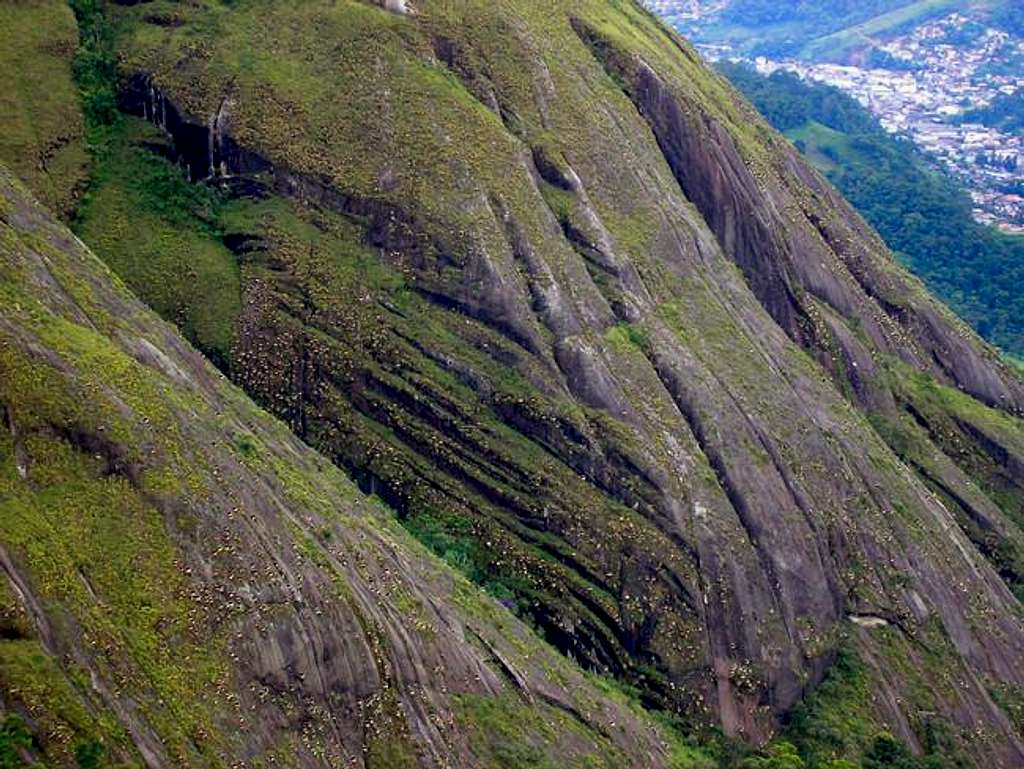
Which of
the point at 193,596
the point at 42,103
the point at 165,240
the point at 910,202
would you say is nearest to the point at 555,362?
the point at 165,240

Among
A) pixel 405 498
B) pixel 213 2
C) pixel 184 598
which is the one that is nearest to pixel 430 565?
pixel 405 498

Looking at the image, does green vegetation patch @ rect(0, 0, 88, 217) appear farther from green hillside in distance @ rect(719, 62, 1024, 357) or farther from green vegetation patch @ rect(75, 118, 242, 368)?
green hillside in distance @ rect(719, 62, 1024, 357)

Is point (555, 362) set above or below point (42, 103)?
below

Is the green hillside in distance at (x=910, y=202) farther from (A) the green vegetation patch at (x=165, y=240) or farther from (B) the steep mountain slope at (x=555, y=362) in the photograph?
(A) the green vegetation patch at (x=165, y=240)

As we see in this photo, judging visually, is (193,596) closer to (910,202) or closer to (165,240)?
(165,240)

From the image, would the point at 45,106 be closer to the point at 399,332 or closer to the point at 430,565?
the point at 399,332

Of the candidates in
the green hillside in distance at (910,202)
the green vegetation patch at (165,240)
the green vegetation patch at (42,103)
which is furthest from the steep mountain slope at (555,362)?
the green hillside in distance at (910,202)

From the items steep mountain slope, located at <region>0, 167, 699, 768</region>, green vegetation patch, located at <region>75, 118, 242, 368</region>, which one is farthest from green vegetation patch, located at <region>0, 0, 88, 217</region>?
steep mountain slope, located at <region>0, 167, 699, 768</region>
